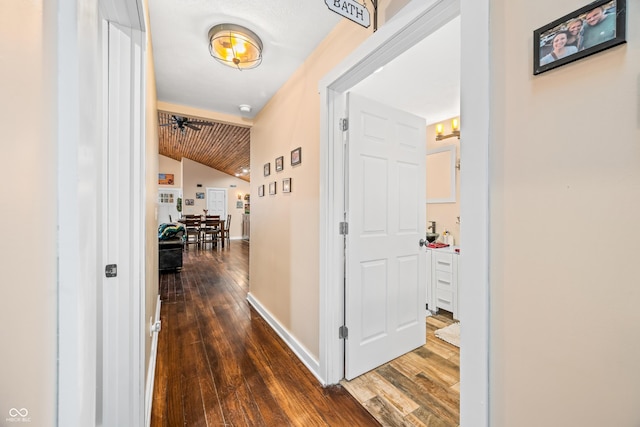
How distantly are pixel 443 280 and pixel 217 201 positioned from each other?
965 centimetres

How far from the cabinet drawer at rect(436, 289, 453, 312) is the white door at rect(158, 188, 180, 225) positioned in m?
9.69

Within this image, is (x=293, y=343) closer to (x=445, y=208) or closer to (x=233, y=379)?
(x=233, y=379)

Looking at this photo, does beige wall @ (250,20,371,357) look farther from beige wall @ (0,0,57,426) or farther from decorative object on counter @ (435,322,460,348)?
beige wall @ (0,0,57,426)

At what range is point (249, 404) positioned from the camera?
5.36ft

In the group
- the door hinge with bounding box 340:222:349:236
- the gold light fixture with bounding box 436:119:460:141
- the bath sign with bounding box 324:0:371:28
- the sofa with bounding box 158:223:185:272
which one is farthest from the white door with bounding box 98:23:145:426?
the sofa with bounding box 158:223:185:272

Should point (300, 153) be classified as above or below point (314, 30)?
below

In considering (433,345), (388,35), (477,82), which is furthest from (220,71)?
(433,345)

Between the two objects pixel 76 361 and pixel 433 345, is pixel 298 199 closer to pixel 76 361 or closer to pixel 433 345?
pixel 433 345

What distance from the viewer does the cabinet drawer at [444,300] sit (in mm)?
2976

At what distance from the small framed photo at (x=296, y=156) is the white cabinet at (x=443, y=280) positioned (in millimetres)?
2001

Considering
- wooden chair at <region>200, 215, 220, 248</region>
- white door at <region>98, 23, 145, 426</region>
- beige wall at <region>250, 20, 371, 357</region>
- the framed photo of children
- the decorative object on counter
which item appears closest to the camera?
the framed photo of children

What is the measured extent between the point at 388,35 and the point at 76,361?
1605mm

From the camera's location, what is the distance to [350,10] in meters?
1.12

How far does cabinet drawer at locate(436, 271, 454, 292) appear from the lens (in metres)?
2.96
